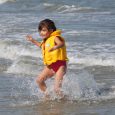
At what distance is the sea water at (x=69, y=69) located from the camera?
8.62 metres

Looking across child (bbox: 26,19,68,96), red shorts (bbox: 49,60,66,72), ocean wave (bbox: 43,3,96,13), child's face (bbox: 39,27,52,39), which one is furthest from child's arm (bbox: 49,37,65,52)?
ocean wave (bbox: 43,3,96,13)

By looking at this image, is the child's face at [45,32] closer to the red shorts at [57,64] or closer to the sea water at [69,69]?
the red shorts at [57,64]

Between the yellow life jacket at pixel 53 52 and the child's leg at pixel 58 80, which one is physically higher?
the yellow life jacket at pixel 53 52

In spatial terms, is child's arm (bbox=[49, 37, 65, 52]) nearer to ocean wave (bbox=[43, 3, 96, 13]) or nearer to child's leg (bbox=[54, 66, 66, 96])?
child's leg (bbox=[54, 66, 66, 96])

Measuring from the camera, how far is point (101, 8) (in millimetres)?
26062

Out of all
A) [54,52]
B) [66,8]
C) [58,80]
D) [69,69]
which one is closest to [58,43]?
[54,52]

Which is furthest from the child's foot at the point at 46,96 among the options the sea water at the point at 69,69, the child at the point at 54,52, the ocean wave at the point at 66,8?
the ocean wave at the point at 66,8

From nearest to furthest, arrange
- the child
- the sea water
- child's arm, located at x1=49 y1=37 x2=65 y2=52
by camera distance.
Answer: the sea water → child's arm, located at x1=49 y1=37 x2=65 y2=52 → the child

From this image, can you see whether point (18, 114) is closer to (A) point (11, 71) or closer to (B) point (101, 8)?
(A) point (11, 71)

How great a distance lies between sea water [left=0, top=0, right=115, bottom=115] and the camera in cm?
862

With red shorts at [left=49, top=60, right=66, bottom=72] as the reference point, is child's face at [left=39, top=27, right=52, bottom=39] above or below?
above

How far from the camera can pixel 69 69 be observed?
1162 centimetres

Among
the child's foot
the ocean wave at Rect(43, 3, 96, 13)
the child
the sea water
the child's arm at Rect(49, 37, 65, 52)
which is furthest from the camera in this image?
the ocean wave at Rect(43, 3, 96, 13)

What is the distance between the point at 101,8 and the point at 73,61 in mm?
13928
